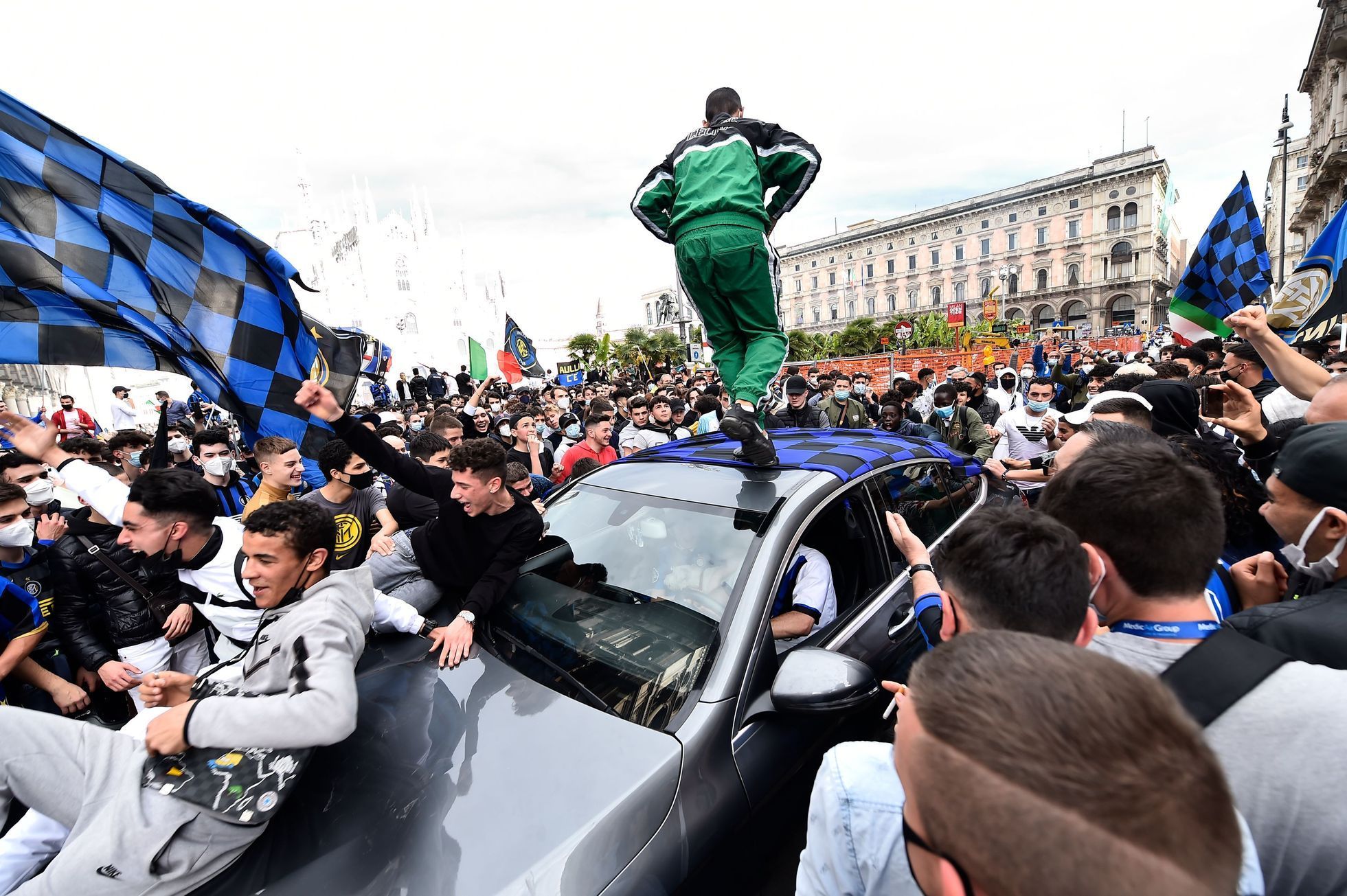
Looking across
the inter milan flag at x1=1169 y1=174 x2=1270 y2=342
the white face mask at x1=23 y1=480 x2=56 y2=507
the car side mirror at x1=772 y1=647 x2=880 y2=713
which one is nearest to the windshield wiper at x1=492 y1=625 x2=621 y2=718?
the car side mirror at x1=772 y1=647 x2=880 y2=713

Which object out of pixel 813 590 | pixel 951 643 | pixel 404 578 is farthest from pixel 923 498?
pixel 404 578

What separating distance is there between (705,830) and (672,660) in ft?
1.58

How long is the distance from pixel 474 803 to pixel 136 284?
128 inches

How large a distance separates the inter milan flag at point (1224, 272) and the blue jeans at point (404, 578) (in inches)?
253

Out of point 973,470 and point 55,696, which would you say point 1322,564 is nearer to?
point 973,470

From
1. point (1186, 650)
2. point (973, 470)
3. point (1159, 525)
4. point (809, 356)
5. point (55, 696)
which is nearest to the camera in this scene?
point (1186, 650)

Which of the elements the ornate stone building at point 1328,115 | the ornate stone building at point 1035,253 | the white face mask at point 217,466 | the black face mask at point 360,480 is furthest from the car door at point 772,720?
the ornate stone building at point 1035,253

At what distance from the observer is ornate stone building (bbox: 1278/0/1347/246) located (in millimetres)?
22062

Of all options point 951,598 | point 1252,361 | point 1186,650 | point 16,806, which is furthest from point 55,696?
point 1252,361

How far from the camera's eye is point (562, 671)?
6.38 ft

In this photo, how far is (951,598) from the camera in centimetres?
148

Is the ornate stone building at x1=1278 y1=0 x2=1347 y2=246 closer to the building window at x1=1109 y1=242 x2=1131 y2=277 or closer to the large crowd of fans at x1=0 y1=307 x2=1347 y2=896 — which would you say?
the large crowd of fans at x1=0 y1=307 x2=1347 y2=896

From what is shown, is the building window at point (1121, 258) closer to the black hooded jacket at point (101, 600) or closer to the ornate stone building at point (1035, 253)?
the ornate stone building at point (1035, 253)

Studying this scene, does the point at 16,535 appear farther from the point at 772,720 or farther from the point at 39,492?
the point at 772,720
